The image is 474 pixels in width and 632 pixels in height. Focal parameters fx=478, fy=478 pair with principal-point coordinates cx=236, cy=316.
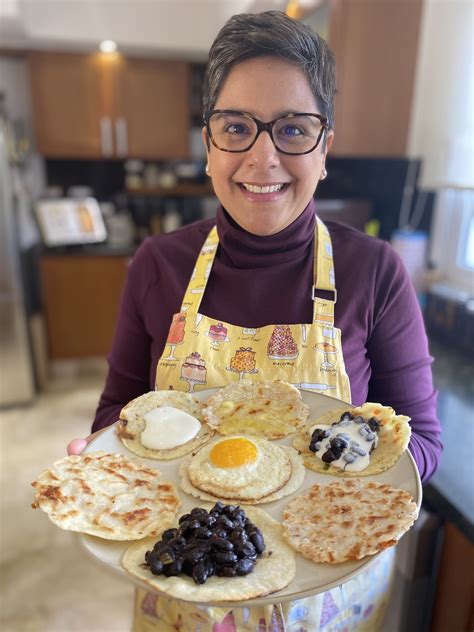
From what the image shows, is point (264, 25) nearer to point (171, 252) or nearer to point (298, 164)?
point (298, 164)

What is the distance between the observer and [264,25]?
937 millimetres

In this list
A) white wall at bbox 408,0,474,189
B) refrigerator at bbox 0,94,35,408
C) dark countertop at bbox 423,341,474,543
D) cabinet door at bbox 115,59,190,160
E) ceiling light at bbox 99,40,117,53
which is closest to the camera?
dark countertop at bbox 423,341,474,543

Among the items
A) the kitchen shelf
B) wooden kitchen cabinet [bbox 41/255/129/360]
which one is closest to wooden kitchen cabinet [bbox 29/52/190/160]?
the kitchen shelf

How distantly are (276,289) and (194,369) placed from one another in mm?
264

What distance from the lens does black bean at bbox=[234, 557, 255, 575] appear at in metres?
0.73

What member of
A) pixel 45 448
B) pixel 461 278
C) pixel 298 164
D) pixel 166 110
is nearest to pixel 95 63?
pixel 166 110

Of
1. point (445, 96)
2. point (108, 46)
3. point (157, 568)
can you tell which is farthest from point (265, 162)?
point (108, 46)

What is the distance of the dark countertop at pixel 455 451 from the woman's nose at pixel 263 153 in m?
0.91

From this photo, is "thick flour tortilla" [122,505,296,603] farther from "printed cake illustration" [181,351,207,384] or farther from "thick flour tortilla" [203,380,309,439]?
"printed cake illustration" [181,351,207,384]

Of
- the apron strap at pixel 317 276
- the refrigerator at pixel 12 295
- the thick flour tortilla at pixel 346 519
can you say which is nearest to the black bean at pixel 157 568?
the thick flour tortilla at pixel 346 519

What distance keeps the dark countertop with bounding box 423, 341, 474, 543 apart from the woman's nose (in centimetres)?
91

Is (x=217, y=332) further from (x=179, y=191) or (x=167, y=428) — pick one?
(x=179, y=191)

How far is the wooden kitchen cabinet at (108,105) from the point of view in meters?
3.92

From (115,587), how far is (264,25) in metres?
2.25
